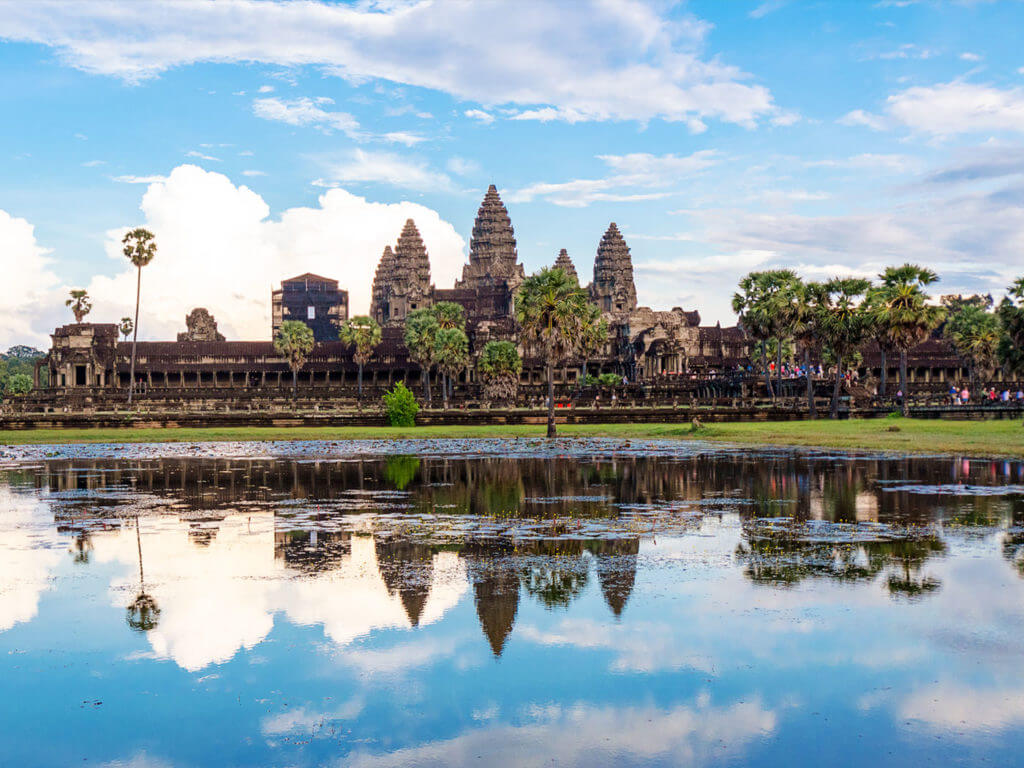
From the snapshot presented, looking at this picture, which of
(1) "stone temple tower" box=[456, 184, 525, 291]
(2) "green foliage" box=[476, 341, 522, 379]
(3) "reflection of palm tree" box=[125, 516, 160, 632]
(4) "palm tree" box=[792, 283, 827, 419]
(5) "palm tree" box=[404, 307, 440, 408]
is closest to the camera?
(3) "reflection of palm tree" box=[125, 516, 160, 632]

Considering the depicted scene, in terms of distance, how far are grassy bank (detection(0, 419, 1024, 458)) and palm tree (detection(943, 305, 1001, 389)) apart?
103 ft

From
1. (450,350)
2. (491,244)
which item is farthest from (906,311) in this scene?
(491,244)

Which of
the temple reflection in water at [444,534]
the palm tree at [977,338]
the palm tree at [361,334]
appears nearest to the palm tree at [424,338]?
the palm tree at [361,334]

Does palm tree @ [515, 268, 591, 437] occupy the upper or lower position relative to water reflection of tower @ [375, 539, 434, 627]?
upper

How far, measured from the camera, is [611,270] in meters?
170

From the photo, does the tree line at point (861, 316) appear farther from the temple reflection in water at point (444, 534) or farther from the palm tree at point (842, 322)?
the temple reflection in water at point (444, 534)

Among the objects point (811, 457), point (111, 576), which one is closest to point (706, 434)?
point (811, 457)

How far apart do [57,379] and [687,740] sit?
122922 millimetres

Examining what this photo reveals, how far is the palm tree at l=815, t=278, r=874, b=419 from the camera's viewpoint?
210 ft

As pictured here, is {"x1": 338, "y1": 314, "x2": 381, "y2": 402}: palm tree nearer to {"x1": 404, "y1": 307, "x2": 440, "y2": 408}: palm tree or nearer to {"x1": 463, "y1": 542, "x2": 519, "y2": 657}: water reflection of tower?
{"x1": 404, "y1": 307, "x2": 440, "y2": 408}: palm tree

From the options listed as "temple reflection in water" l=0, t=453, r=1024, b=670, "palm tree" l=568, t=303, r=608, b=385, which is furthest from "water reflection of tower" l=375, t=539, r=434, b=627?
"palm tree" l=568, t=303, r=608, b=385

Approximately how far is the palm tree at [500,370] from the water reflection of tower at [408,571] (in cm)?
8176

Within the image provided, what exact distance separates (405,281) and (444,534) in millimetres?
158979

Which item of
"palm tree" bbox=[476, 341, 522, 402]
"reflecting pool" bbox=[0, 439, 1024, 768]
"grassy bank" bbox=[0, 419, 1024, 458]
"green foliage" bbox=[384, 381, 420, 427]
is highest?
"palm tree" bbox=[476, 341, 522, 402]
